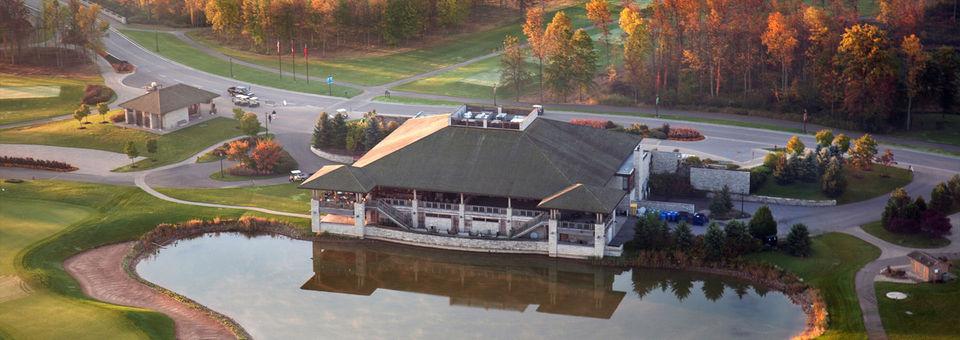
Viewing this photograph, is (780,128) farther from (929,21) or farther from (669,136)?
(929,21)

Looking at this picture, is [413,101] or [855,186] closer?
[855,186]

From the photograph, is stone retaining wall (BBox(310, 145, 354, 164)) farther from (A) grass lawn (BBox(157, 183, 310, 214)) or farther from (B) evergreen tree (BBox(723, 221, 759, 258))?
(B) evergreen tree (BBox(723, 221, 759, 258))

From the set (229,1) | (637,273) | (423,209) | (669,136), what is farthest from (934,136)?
(229,1)

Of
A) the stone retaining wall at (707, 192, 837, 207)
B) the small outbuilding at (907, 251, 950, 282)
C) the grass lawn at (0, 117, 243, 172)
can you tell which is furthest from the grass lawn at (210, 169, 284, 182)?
the small outbuilding at (907, 251, 950, 282)

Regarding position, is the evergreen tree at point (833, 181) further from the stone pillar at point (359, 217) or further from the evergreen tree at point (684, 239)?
the stone pillar at point (359, 217)

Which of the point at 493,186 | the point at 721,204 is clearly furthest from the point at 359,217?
the point at 721,204

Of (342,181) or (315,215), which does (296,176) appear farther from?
(342,181)
